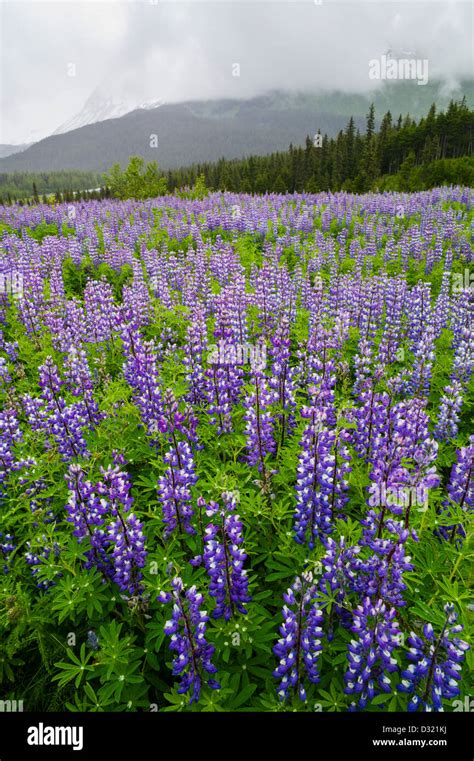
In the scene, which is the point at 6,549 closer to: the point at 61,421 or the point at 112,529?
the point at 61,421

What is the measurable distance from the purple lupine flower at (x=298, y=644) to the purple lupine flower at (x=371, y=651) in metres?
0.28

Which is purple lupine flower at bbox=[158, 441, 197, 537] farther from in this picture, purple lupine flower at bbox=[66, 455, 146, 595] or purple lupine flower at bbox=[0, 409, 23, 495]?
purple lupine flower at bbox=[0, 409, 23, 495]

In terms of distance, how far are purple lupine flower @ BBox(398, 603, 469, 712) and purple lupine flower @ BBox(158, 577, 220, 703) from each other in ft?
4.86

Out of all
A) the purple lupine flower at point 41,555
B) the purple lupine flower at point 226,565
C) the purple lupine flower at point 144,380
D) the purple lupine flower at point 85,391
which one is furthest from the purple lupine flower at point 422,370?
the purple lupine flower at point 41,555

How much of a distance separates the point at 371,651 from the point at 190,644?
4.45 feet

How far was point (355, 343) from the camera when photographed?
9.38m

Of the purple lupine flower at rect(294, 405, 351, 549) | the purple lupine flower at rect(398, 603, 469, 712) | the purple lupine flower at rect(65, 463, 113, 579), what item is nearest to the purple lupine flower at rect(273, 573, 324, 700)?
the purple lupine flower at rect(398, 603, 469, 712)

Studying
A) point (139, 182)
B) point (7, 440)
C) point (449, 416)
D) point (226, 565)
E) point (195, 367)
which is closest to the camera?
point (226, 565)

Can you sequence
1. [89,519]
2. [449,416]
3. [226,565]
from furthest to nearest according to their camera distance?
[449,416] < [89,519] < [226,565]

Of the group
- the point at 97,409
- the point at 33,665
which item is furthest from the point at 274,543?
the point at 97,409

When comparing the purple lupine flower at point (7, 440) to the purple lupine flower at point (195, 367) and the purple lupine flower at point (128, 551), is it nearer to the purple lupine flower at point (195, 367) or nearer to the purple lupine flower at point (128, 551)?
the purple lupine flower at point (128, 551)

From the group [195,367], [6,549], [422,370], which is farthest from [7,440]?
[422,370]

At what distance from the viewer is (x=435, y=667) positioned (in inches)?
116

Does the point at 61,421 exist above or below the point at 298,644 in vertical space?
above
